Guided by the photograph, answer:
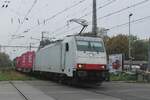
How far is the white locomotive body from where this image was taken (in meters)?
27.0

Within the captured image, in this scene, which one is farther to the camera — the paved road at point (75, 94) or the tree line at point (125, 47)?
the tree line at point (125, 47)

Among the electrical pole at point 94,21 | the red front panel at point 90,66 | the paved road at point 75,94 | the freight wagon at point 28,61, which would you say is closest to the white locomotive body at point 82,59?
the red front panel at point 90,66

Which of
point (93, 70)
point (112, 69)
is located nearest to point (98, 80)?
point (93, 70)

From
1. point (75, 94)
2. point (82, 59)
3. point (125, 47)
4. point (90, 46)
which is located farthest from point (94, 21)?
point (125, 47)

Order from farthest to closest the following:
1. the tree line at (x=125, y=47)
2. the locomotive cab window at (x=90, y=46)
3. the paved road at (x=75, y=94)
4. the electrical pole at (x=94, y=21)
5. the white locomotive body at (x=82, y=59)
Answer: the tree line at (x=125, y=47), the electrical pole at (x=94, y=21), the locomotive cab window at (x=90, y=46), the white locomotive body at (x=82, y=59), the paved road at (x=75, y=94)

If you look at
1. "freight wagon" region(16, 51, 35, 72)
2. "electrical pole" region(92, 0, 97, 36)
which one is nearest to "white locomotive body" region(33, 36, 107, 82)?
"electrical pole" region(92, 0, 97, 36)

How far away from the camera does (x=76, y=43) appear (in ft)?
91.5

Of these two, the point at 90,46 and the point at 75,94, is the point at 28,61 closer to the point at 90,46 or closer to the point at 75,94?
the point at 90,46

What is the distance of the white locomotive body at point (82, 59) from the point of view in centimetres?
2698

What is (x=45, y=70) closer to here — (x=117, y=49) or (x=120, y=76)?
(x=120, y=76)

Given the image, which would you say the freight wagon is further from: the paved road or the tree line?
the tree line

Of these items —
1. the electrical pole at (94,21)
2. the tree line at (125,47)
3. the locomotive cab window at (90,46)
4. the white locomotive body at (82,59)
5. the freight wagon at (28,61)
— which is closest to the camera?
the white locomotive body at (82,59)

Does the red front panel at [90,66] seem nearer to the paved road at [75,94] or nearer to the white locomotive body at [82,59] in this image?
the white locomotive body at [82,59]

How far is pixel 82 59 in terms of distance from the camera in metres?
27.2
